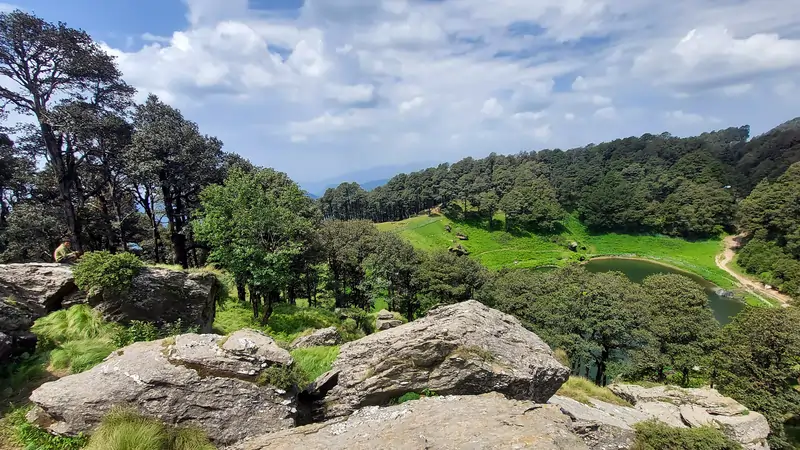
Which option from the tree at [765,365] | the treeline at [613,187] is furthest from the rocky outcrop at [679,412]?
the treeline at [613,187]

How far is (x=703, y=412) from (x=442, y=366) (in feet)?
63.0

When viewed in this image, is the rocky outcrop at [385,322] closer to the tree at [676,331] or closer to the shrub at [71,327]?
the shrub at [71,327]

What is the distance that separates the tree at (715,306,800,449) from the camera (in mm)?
25359

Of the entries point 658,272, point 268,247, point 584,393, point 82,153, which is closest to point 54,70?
point 82,153

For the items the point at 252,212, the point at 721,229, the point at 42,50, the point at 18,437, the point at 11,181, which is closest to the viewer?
the point at 18,437

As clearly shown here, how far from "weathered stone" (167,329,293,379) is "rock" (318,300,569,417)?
2.06m

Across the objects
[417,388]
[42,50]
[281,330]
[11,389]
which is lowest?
[281,330]

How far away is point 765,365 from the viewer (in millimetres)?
27547

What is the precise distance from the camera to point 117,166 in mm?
25422

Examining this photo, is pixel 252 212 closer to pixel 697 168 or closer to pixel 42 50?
pixel 42 50

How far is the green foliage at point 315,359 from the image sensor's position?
12.0m

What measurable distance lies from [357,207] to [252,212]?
406ft

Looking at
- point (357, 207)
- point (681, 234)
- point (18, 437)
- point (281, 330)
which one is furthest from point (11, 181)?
point (681, 234)

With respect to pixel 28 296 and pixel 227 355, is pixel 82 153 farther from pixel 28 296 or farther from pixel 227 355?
pixel 227 355
